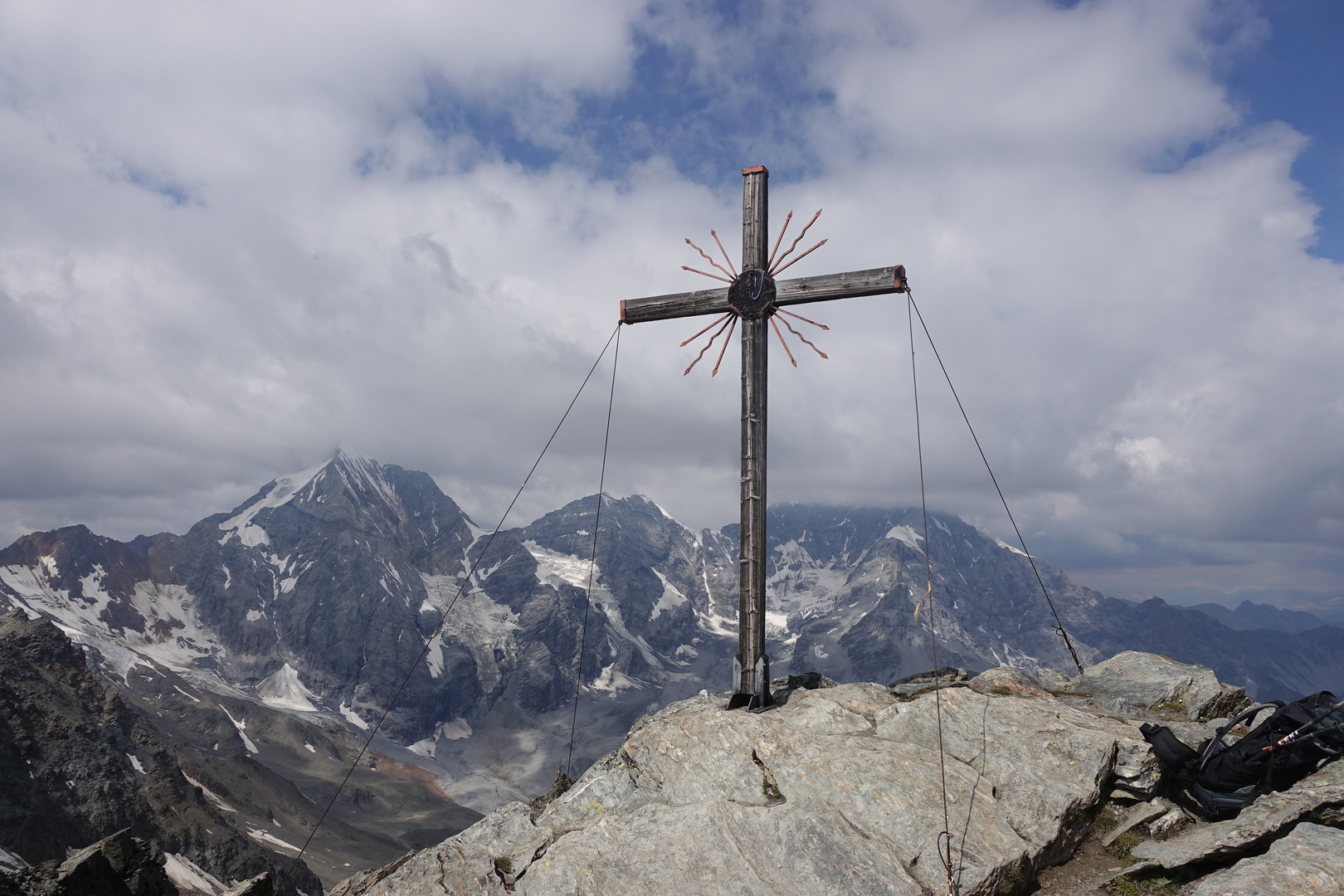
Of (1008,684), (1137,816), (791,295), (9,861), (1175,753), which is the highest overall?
(791,295)

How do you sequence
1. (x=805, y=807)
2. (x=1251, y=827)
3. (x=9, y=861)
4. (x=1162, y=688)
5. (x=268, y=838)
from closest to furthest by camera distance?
(x=1251, y=827), (x=805, y=807), (x=1162, y=688), (x=9, y=861), (x=268, y=838)

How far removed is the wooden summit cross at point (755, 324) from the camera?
15352mm

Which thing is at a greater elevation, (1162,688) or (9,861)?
(1162,688)

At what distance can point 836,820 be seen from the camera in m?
11.3

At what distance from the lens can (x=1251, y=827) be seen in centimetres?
1025

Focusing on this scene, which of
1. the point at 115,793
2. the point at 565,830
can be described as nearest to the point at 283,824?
the point at 115,793

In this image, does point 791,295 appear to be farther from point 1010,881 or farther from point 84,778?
point 84,778

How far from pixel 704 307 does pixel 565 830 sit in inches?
442

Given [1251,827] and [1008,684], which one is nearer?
[1251,827]

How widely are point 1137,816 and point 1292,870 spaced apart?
3186 millimetres

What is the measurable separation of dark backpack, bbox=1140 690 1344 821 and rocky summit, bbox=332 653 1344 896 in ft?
1.13

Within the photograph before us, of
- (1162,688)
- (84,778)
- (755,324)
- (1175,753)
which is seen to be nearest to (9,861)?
(755,324)

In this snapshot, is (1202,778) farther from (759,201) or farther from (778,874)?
(759,201)

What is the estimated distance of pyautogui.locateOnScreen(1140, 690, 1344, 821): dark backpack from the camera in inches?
448
